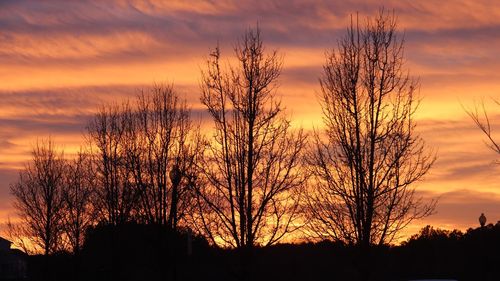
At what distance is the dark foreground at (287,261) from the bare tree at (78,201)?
77 cm

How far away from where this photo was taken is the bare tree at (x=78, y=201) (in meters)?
39.3

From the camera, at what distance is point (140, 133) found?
32125 mm

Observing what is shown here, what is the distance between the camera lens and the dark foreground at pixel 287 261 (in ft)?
119

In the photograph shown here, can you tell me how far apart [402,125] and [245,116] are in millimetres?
4722

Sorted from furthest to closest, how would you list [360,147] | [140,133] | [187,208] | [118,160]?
[118,160] < [140,133] < [187,208] < [360,147]

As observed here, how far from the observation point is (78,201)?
3959 centimetres

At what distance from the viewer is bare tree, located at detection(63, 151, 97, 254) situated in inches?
1546

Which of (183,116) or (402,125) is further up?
(183,116)

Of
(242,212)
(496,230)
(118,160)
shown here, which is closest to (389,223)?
(242,212)

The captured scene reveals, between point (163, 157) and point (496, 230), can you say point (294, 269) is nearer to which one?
point (496, 230)

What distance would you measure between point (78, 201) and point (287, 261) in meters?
11.6

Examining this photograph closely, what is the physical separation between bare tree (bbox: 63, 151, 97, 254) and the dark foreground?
0.77 meters

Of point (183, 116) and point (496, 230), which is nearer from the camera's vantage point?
point (183, 116)

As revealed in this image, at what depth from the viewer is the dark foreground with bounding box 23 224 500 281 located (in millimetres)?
36312
